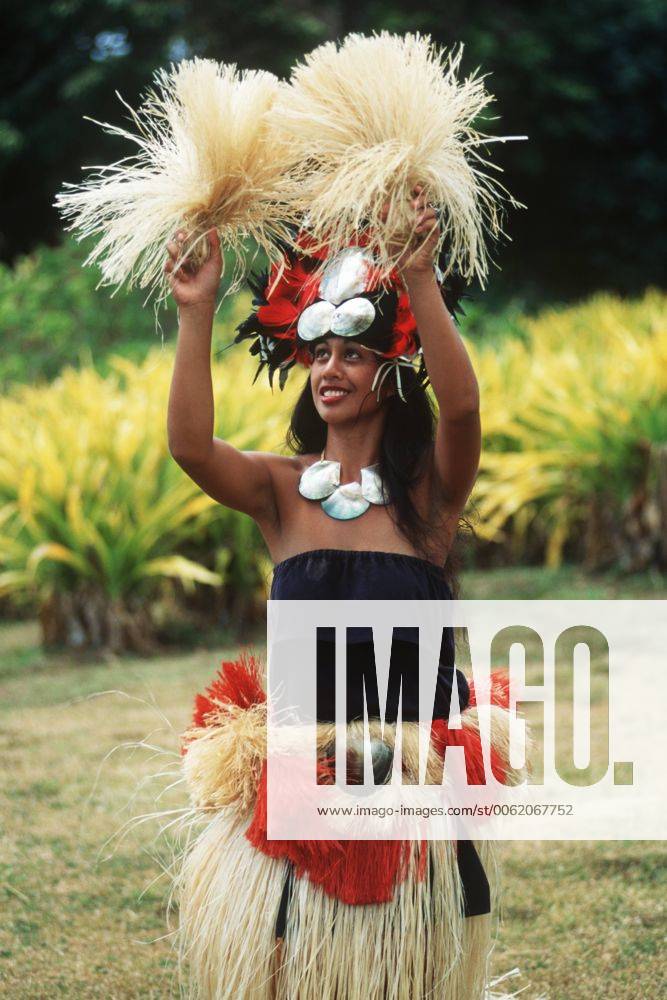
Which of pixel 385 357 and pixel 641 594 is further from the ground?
pixel 641 594

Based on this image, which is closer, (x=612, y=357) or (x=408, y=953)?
(x=408, y=953)

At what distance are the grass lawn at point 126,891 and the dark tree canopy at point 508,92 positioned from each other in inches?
426

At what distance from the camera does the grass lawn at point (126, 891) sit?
2.66 m

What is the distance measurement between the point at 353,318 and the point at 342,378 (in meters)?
0.11

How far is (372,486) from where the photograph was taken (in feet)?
A: 7.12

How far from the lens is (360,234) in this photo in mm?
2025

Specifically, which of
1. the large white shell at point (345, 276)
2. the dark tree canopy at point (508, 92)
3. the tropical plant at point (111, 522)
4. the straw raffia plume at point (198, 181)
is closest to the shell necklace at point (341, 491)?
the large white shell at point (345, 276)

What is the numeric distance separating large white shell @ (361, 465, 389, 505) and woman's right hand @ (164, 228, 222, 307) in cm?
40

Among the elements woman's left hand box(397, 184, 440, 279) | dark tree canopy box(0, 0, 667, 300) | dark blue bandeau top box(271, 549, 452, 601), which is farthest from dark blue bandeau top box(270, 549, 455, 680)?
dark tree canopy box(0, 0, 667, 300)

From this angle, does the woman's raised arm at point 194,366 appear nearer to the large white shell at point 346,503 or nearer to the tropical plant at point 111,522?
the large white shell at point 346,503

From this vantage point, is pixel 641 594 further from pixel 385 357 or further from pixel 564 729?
pixel 385 357


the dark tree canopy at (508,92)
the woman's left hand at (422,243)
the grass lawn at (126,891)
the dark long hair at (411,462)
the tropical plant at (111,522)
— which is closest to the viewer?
the woman's left hand at (422,243)

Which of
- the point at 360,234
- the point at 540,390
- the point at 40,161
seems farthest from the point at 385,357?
the point at 40,161

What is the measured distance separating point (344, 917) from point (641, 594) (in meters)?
4.28
